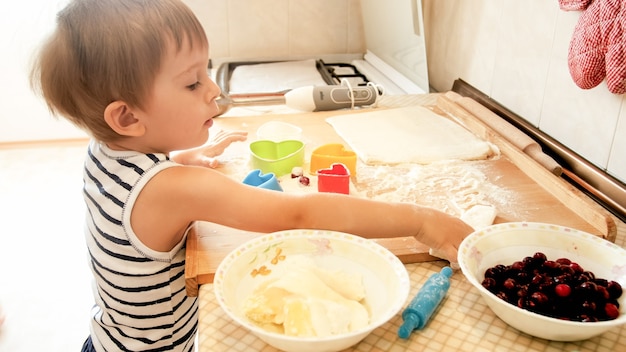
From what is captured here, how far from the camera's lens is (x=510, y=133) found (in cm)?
132

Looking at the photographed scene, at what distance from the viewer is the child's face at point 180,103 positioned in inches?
33.9

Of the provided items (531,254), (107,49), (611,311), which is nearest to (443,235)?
(531,254)

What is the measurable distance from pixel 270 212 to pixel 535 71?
32.0 inches

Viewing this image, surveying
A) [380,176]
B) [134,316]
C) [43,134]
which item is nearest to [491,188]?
[380,176]

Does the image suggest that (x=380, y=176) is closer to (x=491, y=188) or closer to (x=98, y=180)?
(x=491, y=188)

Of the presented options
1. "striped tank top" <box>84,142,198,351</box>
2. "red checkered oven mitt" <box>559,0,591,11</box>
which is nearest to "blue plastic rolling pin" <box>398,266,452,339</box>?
"striped tank top" <box>84,142,198,351</box>

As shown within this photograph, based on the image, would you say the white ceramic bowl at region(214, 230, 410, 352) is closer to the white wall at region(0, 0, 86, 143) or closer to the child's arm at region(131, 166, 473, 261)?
the child's arm at region(131, 166, 473, 261)

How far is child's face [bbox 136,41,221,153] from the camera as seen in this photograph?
86cm

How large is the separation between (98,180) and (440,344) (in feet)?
1.96

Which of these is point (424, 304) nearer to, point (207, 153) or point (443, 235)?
point (443, 235)

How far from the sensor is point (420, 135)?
140 centimetres

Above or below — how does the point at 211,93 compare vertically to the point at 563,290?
above

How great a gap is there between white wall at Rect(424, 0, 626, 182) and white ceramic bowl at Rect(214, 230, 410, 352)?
60cm

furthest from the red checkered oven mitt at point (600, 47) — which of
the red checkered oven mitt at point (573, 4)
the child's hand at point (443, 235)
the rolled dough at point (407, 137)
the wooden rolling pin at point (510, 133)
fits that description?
the child's hand at point (443, 235)
